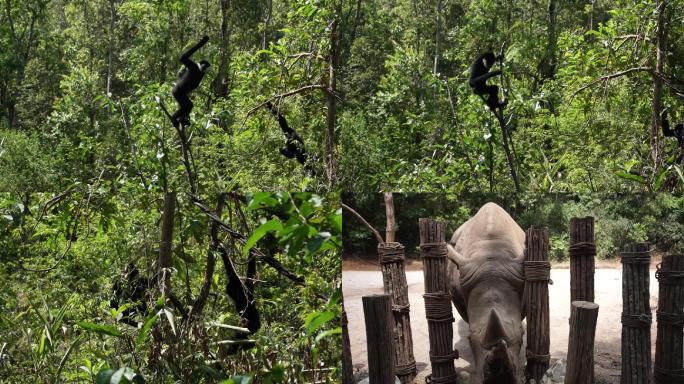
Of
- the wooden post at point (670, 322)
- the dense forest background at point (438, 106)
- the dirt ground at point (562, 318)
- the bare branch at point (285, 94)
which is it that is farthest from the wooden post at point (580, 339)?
the bare branch at point (285, 94)

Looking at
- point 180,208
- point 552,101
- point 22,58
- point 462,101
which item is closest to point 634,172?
point 552,101

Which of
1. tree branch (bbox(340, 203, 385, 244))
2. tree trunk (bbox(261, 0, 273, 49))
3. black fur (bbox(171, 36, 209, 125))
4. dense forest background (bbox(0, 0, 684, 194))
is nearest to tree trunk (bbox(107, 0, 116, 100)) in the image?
tree trunk (bbox(261, 0, 273, 49))

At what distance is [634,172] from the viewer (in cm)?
229

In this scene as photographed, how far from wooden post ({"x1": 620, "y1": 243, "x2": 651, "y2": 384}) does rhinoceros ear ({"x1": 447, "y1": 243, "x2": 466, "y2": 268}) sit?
336 millimetres

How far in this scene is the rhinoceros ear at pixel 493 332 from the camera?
1.31 m

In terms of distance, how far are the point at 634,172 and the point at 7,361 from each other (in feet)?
6.84

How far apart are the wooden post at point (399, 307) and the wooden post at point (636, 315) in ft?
1.51

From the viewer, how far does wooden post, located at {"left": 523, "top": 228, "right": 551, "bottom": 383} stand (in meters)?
1.39

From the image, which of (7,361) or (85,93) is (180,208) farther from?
(85,93)

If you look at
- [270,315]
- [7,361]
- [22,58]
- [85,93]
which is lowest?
[7,361]

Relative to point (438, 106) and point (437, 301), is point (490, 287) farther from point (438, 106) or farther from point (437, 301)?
point (438, 106)

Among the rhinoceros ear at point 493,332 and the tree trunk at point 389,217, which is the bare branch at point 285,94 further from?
the rhinoceros ear at point 493,332

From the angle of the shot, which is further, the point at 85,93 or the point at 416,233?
the point at 85,93

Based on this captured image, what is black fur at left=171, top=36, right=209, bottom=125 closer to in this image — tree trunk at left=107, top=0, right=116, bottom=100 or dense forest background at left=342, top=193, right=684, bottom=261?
dense forest background at left=342, top=193, right=684, bottom=261
